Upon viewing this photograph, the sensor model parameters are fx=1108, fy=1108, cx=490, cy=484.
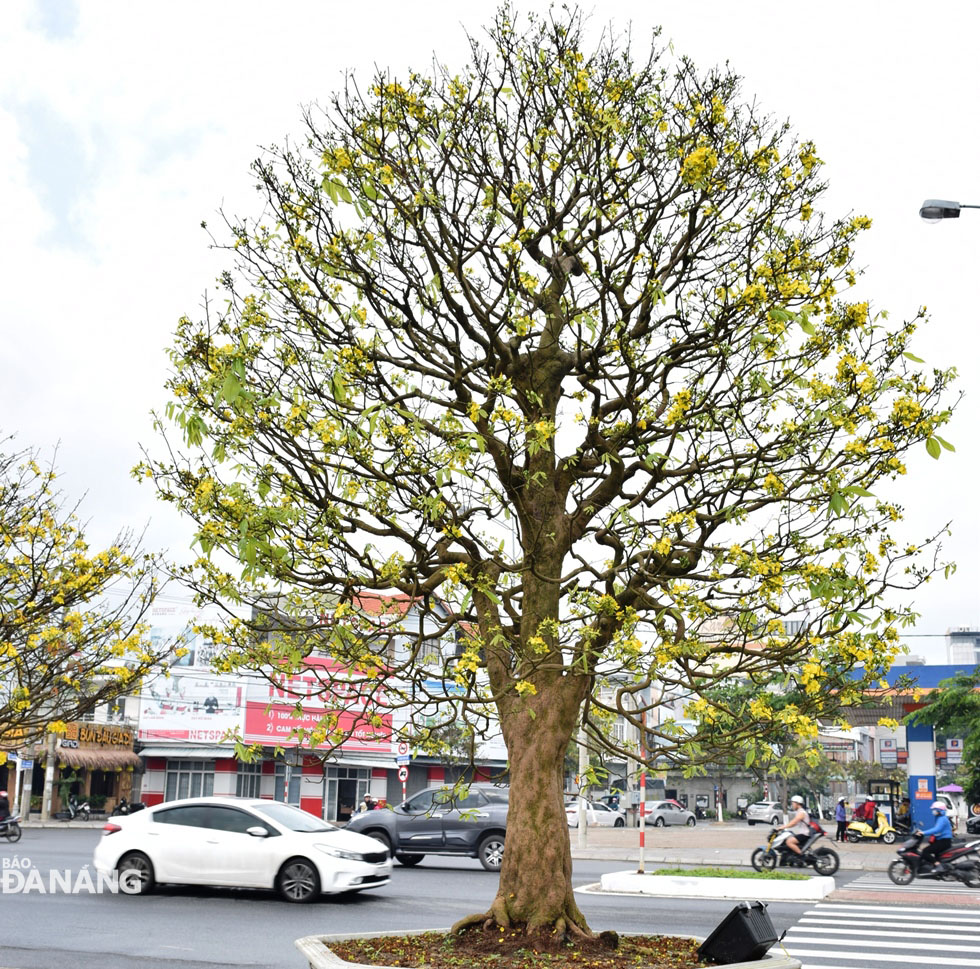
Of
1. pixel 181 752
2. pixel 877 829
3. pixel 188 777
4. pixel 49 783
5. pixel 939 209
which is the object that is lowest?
pixel 877 829

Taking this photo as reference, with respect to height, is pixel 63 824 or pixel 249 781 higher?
pixel 249 781

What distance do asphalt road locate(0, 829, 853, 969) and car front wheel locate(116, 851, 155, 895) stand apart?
23 cm

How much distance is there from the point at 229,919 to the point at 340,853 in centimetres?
227

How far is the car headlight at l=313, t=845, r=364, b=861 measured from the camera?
1510 centimetres

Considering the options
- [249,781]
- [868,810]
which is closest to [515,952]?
[868,810]

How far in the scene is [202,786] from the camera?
48.7 meters

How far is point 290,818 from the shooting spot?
52.1 ft

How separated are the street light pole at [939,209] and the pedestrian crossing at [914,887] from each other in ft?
41.8

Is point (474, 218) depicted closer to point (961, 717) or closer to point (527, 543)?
point (527, 543)

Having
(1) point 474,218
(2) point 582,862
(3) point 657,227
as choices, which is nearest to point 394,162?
(1) point 474,218

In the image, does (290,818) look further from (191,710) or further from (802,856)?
(191,710)

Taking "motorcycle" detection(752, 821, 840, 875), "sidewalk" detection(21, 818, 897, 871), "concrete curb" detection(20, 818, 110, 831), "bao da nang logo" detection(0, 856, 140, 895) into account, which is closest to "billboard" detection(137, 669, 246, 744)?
"concrete curb" detection(20, 818, 110, 831)

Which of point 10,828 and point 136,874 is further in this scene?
point 10,828

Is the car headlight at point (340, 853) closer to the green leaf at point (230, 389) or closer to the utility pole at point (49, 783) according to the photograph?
the green leaf at point (230, 389)
